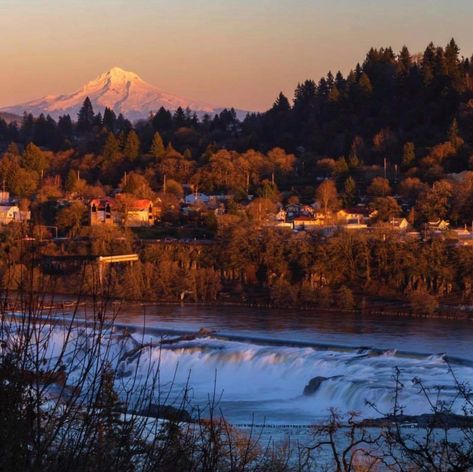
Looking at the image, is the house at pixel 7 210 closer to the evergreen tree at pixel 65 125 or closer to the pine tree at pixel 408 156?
the pine tree at pixel 408 156

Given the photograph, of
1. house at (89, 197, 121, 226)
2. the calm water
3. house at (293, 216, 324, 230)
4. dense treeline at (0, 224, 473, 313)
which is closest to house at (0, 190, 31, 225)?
house at (89, 197, 121, 226)

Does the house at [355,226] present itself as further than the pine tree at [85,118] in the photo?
No

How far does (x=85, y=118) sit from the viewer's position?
136ft

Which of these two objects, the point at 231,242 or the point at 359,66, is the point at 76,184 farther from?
the point at 359,66

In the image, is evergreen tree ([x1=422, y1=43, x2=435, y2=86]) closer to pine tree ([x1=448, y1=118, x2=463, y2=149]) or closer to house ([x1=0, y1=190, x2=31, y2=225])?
pine tree ([x1=448, y1=118, x2=463, y2=149])

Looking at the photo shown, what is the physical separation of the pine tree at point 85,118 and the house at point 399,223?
20718 millimetres

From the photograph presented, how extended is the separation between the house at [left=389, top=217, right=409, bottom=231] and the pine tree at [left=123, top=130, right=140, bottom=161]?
1114 cm

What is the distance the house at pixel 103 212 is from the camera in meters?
24.3

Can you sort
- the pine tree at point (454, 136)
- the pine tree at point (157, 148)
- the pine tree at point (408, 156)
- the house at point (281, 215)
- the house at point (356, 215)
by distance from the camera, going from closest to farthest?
the house at point (356, 215)
the house at point (281, 215)
the pine tree at point (454, 136)
the pine tree at point (408, 156)
the pine tree at point (157, 148)

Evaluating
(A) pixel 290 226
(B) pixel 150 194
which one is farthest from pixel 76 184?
(A) pixel 290 226

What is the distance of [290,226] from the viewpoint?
22781mm

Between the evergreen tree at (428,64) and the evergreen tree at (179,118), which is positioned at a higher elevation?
the evergreen tree at (428,64)

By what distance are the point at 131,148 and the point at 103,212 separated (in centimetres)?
723

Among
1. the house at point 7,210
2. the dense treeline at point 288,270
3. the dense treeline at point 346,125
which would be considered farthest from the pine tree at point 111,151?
the dense treeline at point 288,270
